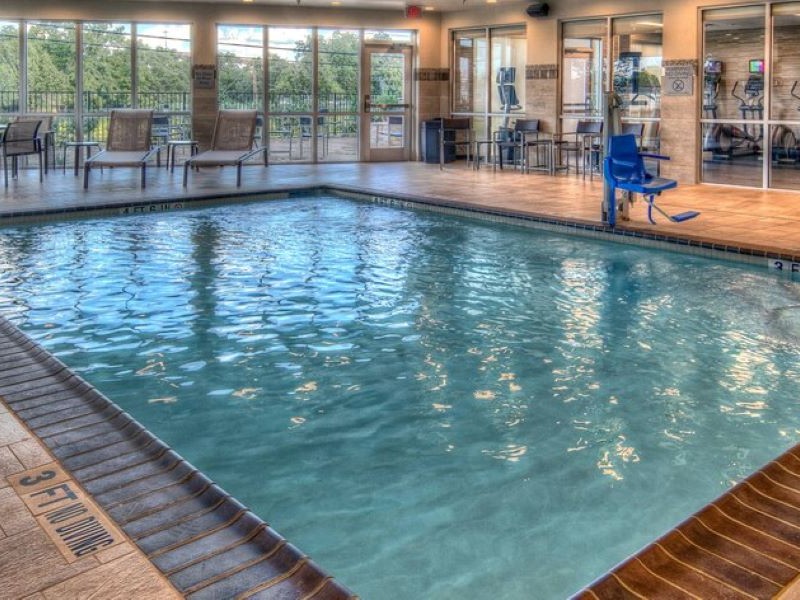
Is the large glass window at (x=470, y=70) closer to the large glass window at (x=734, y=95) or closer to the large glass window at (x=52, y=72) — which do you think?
the large glass window at (x=734, y=95)

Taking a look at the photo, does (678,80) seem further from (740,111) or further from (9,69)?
(9,69)

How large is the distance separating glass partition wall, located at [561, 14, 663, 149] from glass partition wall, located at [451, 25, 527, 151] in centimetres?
105

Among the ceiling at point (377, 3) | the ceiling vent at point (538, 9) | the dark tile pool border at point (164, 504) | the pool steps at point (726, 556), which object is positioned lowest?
the pool steps at point (726, 556)

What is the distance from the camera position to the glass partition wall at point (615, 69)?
1189 cm

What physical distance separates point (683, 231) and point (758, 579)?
18.4 ft

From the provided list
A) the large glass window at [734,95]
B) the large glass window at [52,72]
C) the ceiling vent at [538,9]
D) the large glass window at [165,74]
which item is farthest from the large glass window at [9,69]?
the large glass window at [734,95]

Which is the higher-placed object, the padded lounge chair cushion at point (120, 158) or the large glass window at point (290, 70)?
the large glass window at point (290, 70)

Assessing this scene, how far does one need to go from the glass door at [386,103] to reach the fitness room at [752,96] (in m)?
5.97

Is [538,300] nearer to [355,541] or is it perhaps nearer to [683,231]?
[683,231]

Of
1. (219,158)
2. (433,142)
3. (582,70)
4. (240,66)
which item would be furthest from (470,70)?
(219,158)

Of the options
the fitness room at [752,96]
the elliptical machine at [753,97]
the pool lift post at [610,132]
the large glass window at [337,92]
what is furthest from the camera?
the large glass window at [337,92]

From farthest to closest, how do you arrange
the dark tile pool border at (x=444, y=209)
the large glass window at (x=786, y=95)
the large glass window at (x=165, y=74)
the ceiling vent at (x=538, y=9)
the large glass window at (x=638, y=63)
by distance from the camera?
1. the large glass window at (x=165, y=74)
2. the ceiling vent at (x=538, y=9)
3. the large glass window at (x=638, y=63)
4. the large glass window at (x=786, y=95)
5. the dark tile pool border at (x=444, y=209)

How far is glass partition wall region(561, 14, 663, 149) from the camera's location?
39.0ft

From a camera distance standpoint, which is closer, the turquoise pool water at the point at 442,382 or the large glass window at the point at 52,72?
the turquoise pool water at the point at 442,382
